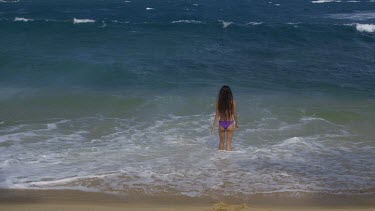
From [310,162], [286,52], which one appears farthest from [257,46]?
[310,162]

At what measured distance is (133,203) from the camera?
7570 mm

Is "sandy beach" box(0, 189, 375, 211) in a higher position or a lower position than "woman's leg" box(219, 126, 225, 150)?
lower

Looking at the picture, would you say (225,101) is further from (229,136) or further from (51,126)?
(51,126)

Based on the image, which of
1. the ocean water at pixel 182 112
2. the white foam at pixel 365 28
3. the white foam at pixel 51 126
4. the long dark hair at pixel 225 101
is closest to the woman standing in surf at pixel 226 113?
the long dark hair at pixel 225 101

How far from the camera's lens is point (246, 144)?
1059cm

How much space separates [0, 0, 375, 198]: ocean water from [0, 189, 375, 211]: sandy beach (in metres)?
0.26

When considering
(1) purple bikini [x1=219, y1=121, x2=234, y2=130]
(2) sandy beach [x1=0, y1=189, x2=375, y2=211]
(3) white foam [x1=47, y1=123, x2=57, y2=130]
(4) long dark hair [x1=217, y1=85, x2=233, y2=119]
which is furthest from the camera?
(3) white foam [x1=47, y1=123, x2=57, y2=130]

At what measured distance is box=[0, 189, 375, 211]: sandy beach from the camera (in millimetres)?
7180

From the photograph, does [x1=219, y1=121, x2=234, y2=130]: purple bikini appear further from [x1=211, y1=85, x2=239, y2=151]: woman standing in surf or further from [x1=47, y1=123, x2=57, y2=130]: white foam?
[x1=47, y1=123, x2=57, y2=130]: white foam

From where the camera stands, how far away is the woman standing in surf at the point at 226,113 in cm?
981

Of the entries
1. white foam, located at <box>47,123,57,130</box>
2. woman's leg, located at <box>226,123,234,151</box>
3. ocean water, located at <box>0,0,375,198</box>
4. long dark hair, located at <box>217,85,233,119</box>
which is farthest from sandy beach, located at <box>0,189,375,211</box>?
white foam, located at <box>47,123,57,130</box>

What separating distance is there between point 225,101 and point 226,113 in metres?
0.24

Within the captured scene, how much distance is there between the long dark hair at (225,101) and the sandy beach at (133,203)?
7.83 ft

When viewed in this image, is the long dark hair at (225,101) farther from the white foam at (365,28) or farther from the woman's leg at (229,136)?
the white foam at (365,28)
